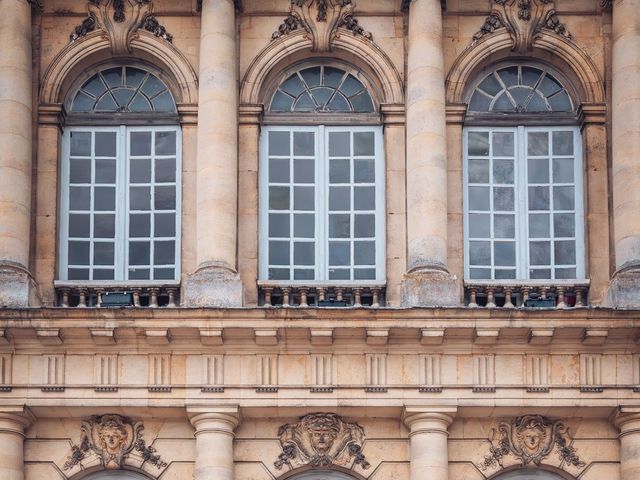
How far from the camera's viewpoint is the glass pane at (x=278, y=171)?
3981 centimetres

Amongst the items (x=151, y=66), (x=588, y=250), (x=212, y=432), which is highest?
(x=151, y=66)

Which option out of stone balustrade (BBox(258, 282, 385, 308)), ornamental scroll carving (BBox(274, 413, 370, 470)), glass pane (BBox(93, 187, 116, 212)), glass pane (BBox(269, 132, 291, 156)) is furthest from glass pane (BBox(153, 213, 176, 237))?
ornamental scroll carving (BBox(274, 413, 370, 470))

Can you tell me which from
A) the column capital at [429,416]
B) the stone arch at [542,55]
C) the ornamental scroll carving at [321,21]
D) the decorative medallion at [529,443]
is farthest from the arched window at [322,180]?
the decorative medallion at [529,443]

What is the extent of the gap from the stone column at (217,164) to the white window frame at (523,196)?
12.8ft

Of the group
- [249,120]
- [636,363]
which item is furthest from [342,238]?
[636,363]

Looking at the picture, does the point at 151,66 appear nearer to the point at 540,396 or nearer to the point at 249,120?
the point at 249,120

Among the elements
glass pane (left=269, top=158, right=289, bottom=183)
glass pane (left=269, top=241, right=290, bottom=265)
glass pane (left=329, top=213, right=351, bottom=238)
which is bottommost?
glass pane (left=269, top=241, right=290, bottom=265)

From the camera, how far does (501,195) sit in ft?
131

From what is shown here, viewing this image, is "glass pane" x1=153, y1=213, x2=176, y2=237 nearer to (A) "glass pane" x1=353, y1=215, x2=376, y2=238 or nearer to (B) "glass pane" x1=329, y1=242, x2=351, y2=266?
(B) "glass pane" x1=329, y1=242, x2=351, y2=266

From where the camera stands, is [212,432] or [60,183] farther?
[60,183]

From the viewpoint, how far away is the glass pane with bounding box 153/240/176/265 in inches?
1549

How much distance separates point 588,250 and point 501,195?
1771 millimetres

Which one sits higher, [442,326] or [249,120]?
[249,120]

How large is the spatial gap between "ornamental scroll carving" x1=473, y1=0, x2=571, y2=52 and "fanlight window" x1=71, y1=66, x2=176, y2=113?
5.44 metres
